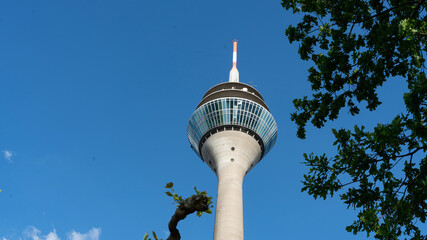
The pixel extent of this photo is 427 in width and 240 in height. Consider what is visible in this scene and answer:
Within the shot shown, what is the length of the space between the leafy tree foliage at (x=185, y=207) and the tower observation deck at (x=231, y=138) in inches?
1490

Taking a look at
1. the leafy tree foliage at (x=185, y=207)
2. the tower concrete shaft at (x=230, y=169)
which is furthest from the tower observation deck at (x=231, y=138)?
the leafy tree foliage at (x=185, y=207)

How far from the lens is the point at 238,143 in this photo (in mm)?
53562

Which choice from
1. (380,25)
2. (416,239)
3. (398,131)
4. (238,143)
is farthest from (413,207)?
(238,143)

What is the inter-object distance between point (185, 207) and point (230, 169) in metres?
41.5

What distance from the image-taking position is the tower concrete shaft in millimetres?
46312

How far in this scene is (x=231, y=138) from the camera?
5397 cm

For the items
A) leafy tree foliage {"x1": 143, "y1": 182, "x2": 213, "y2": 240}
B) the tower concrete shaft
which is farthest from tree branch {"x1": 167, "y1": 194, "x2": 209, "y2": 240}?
the tower concrete shaft

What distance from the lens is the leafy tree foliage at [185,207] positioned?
29.6ft

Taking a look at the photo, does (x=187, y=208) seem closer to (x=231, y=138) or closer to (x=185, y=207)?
(x=185, y=207)

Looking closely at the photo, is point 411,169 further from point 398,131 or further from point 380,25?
point 380,25

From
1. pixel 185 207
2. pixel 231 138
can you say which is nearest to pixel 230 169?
pixel 231 138

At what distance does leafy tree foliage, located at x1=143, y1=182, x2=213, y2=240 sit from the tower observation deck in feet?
124

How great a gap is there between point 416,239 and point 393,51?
5.63 m

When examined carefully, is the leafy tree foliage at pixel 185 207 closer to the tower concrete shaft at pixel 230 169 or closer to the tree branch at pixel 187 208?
the tree branch at pixel 187 208
